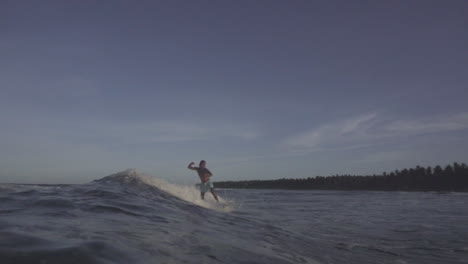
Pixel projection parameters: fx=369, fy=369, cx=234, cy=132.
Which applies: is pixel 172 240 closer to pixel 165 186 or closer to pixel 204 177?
pixel 204 177

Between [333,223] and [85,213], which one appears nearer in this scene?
[85,213]

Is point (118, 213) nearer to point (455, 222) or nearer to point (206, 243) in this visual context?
point (206, 243)

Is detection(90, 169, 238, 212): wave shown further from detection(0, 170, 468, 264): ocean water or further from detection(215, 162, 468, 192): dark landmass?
detection(215, 162, 468, 192): dark landmass

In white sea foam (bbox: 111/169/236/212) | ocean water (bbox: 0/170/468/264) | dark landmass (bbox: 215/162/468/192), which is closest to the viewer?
ocean water (bbox: 0/170/468/264)

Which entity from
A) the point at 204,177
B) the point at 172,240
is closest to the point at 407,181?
the point at 204,177

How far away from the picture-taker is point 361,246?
945cm

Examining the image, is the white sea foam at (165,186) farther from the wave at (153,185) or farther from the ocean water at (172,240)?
the ocean water at (172,240)

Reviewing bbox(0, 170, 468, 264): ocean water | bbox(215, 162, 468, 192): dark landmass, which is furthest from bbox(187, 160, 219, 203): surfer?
bbox(215, 162, 468, 192): dark landmass

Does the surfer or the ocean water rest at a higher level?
the surfer

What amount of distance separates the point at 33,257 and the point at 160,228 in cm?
403

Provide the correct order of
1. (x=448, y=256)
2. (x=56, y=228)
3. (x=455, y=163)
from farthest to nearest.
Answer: (x=455, y=163)
(x=448, y=256)
(x=56, y=228)

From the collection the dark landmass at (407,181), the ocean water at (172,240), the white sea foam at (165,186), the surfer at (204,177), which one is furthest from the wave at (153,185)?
the dark landmass at (407,181)

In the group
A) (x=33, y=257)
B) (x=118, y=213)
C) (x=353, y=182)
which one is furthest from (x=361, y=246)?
(x=353, y=182)

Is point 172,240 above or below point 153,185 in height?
below
